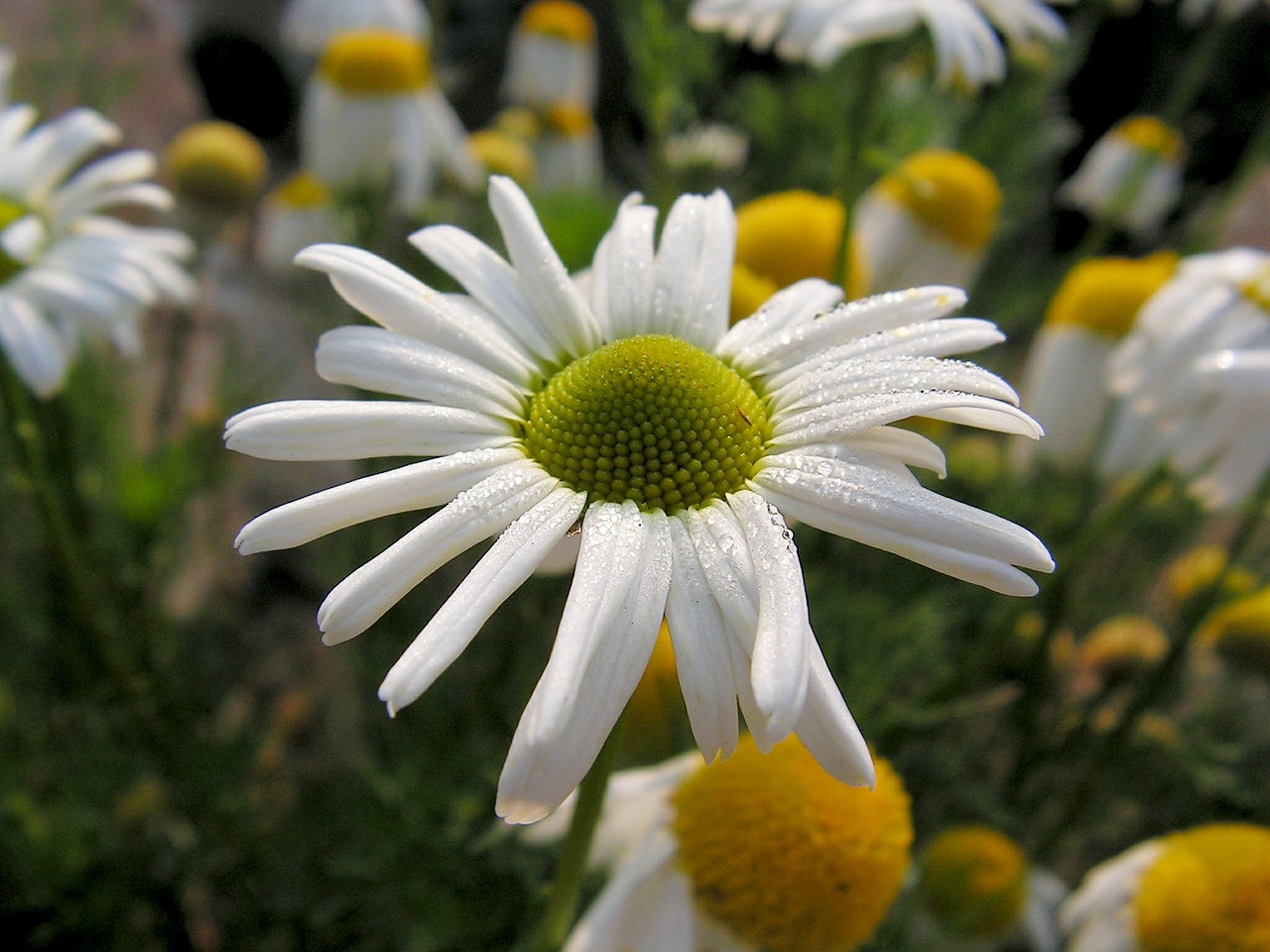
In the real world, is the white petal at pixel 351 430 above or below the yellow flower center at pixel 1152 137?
above

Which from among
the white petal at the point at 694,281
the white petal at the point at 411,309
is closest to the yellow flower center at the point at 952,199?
the white petal at the point at 694,281

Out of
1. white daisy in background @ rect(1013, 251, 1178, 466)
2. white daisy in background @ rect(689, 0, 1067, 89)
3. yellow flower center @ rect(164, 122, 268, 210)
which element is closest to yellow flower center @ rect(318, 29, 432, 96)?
yellow flower center @ rect(164, 122, 268, 210)

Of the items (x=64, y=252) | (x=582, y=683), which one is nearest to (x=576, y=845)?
(x=582, y=683)

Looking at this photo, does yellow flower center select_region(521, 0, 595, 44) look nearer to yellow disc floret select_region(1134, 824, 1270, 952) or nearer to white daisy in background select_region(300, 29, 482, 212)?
white daisy in background select_region(300, 29, 482, 212)

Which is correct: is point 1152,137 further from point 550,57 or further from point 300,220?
point 300,220

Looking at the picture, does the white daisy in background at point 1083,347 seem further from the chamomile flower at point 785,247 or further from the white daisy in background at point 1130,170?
the white daisy in background at point 1130,170
